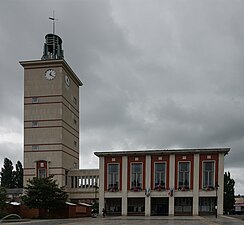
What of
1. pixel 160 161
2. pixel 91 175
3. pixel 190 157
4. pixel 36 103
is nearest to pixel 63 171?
pixel 91 175

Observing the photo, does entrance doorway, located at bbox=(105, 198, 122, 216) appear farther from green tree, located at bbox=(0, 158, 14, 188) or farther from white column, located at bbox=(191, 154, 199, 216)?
green tree, located at bbox=(0, 158, 14, 188)

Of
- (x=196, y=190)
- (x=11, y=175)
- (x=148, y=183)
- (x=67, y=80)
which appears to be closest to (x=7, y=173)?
(x=11, y=175)

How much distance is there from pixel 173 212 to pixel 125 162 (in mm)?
10446

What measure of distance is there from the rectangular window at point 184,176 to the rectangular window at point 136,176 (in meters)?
6.13

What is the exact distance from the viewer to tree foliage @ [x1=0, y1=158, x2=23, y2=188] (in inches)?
3501

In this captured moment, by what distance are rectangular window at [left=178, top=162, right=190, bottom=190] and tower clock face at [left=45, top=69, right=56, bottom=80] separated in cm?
2853

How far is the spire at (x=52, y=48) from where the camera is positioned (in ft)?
233

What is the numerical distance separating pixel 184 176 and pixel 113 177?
436 inches

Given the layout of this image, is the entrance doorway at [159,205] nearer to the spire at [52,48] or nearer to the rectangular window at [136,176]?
the rectangular window at [136,176]

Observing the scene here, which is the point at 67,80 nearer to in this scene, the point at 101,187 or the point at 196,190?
the point at 101,187

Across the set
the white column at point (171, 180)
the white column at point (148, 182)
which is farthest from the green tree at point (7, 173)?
the white column at point (171, 180)

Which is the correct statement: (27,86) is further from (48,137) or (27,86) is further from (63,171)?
(63,171)

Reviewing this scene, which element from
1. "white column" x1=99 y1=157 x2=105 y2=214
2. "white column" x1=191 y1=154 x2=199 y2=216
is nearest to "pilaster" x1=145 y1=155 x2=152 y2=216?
"white column" x1=191 y1=154 x2=199 y2=216

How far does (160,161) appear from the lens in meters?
55.1
